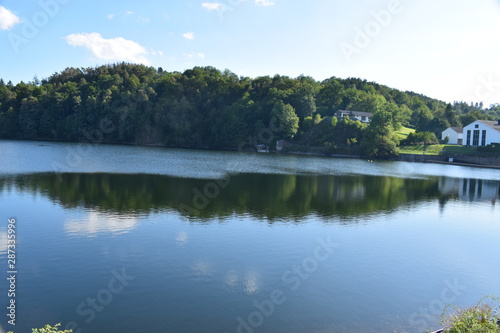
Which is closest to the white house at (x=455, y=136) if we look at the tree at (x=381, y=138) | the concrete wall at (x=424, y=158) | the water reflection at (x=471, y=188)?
the concrete wall at (x=424, y=158)

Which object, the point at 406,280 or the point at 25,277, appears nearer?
the point at 25,277

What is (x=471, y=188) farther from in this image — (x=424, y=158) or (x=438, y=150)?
(x=438, y=150)

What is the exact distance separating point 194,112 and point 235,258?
10730cm

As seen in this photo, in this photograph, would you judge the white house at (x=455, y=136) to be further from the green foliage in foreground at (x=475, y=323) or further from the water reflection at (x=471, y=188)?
the green foliage in foreground at (x=475, y=323)

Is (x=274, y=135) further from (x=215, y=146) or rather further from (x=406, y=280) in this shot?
(x=406, y=280)

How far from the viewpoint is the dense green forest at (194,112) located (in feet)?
365

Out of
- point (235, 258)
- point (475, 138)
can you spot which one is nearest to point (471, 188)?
point (235, 258)

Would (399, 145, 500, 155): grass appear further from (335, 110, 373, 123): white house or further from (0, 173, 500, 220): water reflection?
(0, 173, 500, 220): water reflection

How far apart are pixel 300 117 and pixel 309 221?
302 ft

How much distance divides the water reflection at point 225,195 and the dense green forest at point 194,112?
60.0 meters

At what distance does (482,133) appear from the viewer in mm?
95188

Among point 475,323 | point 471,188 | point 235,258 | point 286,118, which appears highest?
point 286,118

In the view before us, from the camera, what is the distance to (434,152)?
3728 inches

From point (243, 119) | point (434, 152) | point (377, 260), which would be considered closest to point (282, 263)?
point (377, 260)
